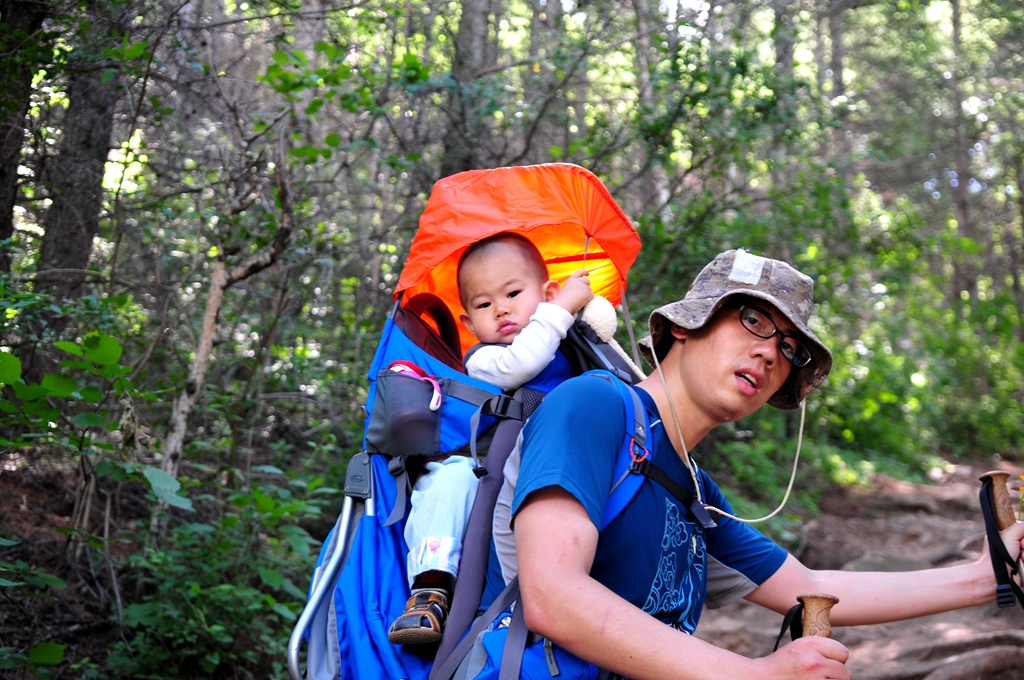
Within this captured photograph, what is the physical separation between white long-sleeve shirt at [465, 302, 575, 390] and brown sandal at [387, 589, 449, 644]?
720 mm

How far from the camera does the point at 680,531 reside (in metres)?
2.09

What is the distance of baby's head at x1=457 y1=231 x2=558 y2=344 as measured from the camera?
306 centimetres

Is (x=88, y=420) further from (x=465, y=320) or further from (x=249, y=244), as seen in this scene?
(x=249, y=244)

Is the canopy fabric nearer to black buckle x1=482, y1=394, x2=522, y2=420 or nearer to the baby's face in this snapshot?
the baby's face

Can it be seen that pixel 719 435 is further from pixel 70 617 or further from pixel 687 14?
pixel 70 617

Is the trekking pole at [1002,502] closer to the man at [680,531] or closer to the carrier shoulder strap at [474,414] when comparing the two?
the man at [680,531]

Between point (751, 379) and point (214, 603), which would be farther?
point (214, 603)

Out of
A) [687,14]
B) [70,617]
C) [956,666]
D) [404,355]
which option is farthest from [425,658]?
[687,14]

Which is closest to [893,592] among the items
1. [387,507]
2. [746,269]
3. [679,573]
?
[679,573]

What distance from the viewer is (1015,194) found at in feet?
77.2

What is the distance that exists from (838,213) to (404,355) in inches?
331

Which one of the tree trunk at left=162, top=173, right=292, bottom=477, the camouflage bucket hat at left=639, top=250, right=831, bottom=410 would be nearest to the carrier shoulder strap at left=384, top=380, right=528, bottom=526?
the camouflage bucket hat at left=639, top=250, right=831, bottom=410

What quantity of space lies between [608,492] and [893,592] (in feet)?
4.03

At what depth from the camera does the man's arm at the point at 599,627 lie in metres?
1.67
